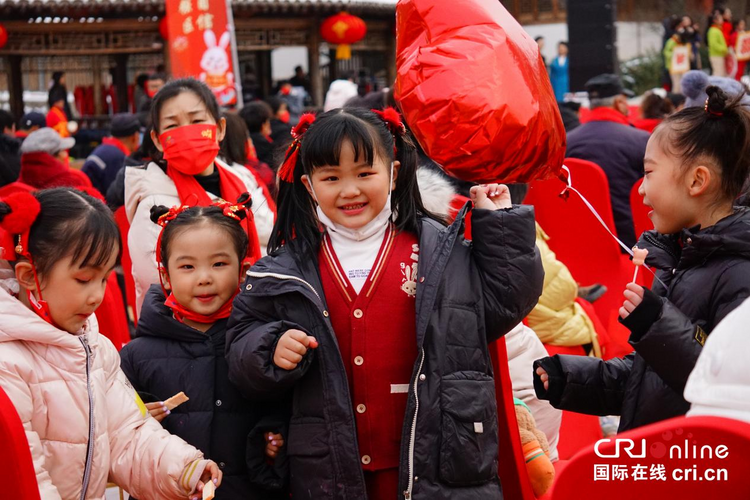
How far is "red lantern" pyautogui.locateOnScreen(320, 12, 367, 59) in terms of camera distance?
1705 centimetres

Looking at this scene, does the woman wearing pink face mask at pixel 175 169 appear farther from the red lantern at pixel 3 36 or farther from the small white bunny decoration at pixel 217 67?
the red lantern at pixel 3 36

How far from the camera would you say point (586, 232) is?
482cm

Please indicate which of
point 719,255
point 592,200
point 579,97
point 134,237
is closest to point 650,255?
point 719,255

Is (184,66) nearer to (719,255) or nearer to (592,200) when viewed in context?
(592,200)

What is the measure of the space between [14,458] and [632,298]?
119 centimetres

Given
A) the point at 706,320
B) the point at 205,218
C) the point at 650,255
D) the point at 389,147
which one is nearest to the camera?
the point at 706,320

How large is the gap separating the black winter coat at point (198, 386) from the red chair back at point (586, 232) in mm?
2681

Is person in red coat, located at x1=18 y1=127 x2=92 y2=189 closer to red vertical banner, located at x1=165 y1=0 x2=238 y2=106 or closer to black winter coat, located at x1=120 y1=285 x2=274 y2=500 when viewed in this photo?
red vertical banner, located at x1=165 y1=0 x2=238 y2=106

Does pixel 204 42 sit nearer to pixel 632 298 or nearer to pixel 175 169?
pixel 175 169

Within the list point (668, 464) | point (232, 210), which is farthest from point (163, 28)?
point (668, 464)

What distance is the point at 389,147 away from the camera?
2.28 metres

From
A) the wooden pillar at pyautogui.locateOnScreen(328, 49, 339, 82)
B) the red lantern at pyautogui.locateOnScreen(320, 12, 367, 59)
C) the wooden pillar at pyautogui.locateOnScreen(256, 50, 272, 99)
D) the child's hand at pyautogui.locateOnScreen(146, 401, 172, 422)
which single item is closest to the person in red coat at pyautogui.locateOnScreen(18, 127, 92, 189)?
the child's hand at pyautogui.locateOnScreen(146, 401, 172, 422)

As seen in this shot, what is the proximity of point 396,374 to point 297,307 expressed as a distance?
282 mm

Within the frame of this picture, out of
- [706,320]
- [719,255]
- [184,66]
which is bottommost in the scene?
[706,320]
